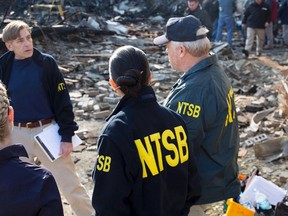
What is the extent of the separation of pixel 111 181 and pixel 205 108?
3.35 ft

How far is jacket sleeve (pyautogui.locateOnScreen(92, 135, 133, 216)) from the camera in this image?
7.86 ft

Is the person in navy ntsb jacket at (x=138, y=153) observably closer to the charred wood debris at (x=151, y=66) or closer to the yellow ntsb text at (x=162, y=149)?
the yellow ntsb text at (x=162, y=149)

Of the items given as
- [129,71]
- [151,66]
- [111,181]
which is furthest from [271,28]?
[111,181]

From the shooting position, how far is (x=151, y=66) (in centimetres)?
1245

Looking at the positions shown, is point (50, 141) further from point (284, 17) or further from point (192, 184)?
point (284, 17)

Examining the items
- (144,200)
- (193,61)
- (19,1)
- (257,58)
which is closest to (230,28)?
(257,58)

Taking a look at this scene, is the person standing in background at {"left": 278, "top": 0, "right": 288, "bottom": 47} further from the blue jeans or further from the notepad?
the notepad

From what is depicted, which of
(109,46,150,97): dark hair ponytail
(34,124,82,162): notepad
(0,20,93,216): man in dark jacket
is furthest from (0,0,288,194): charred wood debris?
(109,46,150,97): dark hair ponytail

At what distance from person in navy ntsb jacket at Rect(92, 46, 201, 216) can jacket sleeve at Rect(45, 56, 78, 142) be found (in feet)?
6.17

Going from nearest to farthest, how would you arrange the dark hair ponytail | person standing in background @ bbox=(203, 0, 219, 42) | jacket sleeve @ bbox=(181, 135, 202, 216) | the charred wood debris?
the dark hair ponytail
jacket sleeve @ bbox=(181, 135, 202, 216)
the charred wood debris
person standing in background @ bbox=(203, 0, 219, 42)

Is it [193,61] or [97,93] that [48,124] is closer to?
[193,61]

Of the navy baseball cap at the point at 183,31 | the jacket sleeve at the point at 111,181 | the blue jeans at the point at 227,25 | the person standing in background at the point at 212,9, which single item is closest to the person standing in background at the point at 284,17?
the blue jeans at the point at 227,25

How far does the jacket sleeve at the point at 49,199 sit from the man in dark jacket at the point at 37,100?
7.48ft

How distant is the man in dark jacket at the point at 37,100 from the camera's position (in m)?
4.31
